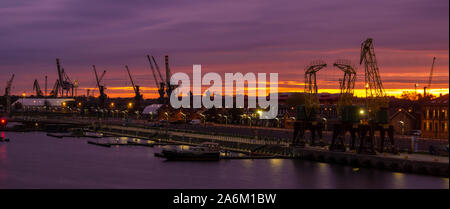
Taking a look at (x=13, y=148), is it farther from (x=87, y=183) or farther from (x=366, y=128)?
(x=366, y=128)

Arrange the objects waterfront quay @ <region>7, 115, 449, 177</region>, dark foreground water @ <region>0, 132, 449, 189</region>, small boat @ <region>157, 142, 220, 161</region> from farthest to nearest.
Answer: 1. small boat @ <region>157, 142, 220, 161</region>
2. waterfront quay @ <region>7, 115, 449, 177</region>
3. dark foreground water @ <region>0, 132, 449, 189</region>

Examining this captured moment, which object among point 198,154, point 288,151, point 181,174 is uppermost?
point 288,151

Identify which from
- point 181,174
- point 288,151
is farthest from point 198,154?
point 181,174

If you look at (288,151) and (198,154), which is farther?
(288,151)

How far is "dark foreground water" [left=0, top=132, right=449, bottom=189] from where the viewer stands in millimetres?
51000

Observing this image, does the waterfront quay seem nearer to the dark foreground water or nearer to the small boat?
the dark foreground water

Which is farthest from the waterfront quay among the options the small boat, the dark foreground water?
the small boat

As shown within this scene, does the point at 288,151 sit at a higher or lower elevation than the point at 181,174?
higher

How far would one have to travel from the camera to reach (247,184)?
51844mm

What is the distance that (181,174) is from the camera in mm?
57469

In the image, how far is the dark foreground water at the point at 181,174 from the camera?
167ft

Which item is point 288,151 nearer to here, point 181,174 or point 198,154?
point 198,154
